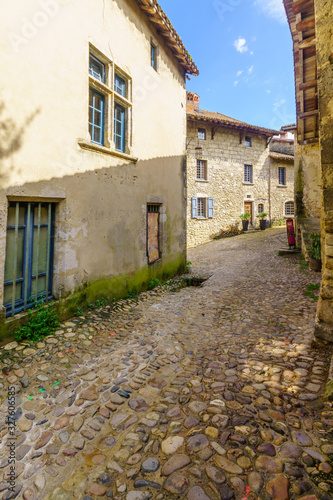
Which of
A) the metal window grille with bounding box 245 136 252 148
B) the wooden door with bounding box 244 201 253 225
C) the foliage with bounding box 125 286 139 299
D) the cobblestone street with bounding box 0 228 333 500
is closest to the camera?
the cobblestone street with bounding box 0 228 333 500

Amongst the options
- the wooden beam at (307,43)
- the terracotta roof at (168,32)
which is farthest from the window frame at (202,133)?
the wooden beam at (307,43)

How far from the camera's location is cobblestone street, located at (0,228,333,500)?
5.63 feet

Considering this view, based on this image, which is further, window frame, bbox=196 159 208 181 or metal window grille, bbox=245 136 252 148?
metal window grille, bbox=245 136 252 148

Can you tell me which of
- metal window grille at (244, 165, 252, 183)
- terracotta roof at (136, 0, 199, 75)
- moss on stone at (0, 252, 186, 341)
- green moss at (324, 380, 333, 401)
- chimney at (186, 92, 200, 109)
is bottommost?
green moss at (324, 380, 333, 401)

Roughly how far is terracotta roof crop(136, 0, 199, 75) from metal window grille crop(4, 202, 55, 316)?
17.7 feet

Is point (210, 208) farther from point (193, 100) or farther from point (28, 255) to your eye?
point (28, 255)

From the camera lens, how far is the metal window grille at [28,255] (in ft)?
11.6

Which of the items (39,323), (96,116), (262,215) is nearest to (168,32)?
(96,116)

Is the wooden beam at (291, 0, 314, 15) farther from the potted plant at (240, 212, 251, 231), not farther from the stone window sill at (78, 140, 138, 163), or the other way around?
the potted plant at (240, 212, 251, 231)

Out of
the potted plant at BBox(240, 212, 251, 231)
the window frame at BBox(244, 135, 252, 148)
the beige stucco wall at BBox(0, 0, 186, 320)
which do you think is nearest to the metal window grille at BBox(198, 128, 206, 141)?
the window frame at BBox(244, 135, 252, 148)

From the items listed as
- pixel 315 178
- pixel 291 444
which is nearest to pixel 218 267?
pixel 315 178

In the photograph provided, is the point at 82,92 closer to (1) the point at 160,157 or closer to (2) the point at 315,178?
(1) the point at 160,157

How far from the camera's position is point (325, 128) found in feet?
9.59

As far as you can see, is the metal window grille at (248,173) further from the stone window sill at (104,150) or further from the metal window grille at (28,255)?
the metal window grille at (28,255)
